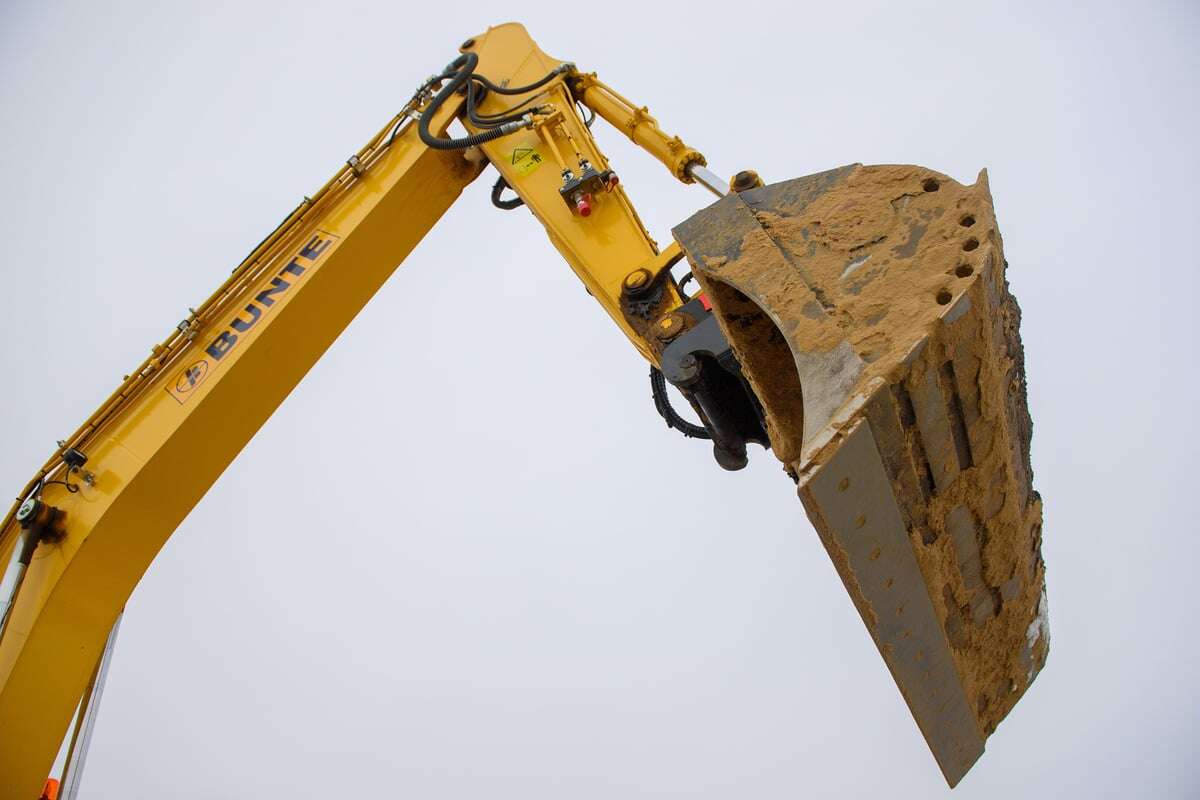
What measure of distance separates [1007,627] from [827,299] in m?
1.52

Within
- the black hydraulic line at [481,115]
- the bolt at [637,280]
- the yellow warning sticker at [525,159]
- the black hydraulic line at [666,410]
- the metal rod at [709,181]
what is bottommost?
the black hydraulic line at [666,410]

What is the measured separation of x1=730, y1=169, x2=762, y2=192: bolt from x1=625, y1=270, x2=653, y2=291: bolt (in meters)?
1.05

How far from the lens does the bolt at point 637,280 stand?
375 centimetres

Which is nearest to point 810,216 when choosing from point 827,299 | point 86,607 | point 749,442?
point 827,299

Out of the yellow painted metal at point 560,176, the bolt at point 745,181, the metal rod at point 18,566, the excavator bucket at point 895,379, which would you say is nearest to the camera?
the excavator bucket at point 895,379

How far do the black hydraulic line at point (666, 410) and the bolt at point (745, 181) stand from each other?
1.22m

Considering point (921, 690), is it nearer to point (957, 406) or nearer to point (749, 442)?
point (957, 406)

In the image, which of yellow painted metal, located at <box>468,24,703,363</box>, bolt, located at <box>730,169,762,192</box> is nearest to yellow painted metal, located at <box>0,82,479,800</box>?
yellow painted metal, located at <box>468,24,703,363</box>

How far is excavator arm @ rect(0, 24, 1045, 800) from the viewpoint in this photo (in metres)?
2.10

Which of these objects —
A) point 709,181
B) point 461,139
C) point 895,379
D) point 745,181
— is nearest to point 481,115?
point 461,139

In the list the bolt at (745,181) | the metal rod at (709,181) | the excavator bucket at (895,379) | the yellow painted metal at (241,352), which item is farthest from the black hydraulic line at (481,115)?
the excavator bucket at (895,379)

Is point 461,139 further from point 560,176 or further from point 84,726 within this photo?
point 84,726

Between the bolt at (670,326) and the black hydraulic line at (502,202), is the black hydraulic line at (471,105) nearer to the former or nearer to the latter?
the black hydraulic line at (502,202)

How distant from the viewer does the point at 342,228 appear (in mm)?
4434
